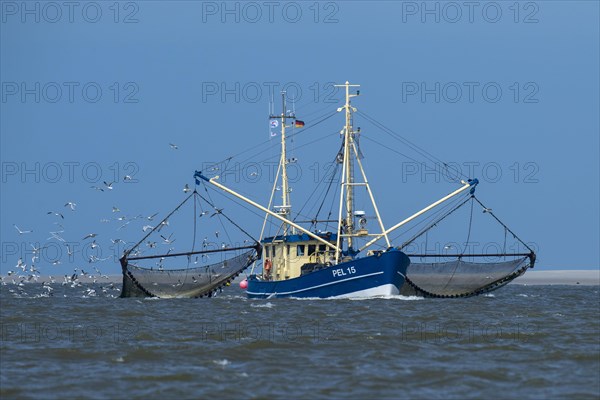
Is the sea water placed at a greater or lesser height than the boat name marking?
lesser

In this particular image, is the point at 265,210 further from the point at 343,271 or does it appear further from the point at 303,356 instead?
the point at 303,356

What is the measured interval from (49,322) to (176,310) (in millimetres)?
10548

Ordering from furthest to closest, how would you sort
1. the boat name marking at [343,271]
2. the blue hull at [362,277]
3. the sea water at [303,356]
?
the boat name marking at [343,271]
the blue hull at [362,277]
the sea water at [303,356]

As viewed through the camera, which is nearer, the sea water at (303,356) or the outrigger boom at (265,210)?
the sea water at (303,356)

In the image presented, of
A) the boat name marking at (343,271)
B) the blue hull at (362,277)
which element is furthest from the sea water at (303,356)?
the boat name marking at (343,271)

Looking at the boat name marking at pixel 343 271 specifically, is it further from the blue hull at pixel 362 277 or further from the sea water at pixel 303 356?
the sea water at pixel 303 356

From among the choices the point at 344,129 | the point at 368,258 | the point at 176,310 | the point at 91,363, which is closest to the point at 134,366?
the point at 91,363

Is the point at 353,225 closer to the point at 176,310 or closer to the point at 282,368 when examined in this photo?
the point at 176,310

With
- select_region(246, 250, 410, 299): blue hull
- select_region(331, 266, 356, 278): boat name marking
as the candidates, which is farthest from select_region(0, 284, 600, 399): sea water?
select_region(331, 266, 356, 278): boat name marking

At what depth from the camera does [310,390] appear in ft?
82.7

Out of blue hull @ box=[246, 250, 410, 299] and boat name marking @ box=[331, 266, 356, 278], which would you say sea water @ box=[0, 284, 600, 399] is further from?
boat name marking @ box=[331, 266, 356, 278]

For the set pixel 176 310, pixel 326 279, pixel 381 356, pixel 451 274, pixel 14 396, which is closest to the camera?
pixel 14 396

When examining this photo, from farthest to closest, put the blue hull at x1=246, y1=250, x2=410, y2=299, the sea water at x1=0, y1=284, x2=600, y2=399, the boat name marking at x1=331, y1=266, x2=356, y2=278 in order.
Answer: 1. the boat name marking at x1=331, y1=266, x2=356, y2=278
2. the blue hull at x1=246, y1=250, x2=410, y2=299
3. the sea water at x1=0, y1=284, x2=600, y2=399

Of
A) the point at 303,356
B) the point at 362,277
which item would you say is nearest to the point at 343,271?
the point at 362,277
